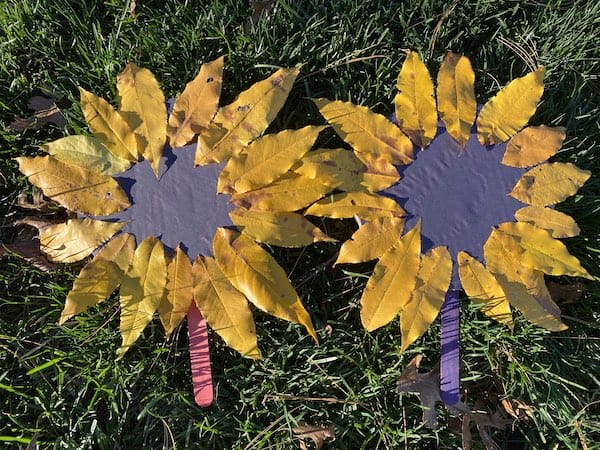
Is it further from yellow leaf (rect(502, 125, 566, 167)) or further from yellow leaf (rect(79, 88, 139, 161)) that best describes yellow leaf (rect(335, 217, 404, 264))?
yellow leaf (rect(79, 88, 139, 161))

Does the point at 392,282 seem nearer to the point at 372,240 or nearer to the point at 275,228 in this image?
the point at 372,240

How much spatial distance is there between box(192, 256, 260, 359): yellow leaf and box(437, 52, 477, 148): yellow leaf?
61cm

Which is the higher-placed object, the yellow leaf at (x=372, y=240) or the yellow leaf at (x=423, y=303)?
the yellow leaf at (x=372, y=240)

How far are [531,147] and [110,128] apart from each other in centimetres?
96

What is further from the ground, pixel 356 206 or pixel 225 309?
pixel 356 206

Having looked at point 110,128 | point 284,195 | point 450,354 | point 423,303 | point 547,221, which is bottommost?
point 450,354

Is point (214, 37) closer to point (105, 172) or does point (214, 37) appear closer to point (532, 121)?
point (105, 172)

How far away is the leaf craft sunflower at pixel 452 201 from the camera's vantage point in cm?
116

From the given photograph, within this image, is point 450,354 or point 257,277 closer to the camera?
point 257,277

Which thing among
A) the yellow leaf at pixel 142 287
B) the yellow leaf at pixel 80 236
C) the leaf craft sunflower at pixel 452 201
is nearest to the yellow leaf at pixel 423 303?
the leaf craft sunflower at pixel 452 201

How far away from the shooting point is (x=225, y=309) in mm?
1130

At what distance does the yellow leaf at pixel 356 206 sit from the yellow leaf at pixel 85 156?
441mm

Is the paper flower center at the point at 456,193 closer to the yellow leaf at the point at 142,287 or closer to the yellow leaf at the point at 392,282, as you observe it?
the yellow leaf at the point at 392,282

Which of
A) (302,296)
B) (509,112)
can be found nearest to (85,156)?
(302,296)
